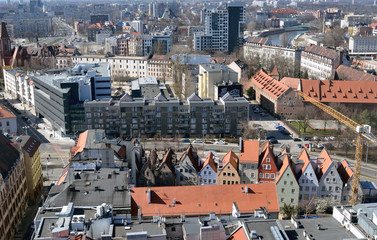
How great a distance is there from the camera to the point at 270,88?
65.8m

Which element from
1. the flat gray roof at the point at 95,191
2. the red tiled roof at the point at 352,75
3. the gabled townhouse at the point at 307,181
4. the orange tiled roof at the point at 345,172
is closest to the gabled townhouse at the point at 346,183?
the orange tiled roof at the point at 345,172

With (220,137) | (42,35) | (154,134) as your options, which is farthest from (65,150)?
(42,35)

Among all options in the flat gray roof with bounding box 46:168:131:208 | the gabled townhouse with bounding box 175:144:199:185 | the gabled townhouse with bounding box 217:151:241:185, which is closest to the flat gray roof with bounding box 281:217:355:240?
the flat gray roof with bounding box 46:168:131:208

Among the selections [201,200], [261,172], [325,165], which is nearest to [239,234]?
[201,200]

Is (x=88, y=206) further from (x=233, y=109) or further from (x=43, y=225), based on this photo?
(x=233, y=109)

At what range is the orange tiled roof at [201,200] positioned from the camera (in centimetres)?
3016

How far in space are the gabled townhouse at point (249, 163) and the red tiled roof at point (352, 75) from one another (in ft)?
120

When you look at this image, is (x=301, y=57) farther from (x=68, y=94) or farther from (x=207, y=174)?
(x=207, y=174)

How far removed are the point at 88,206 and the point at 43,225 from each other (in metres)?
3.68

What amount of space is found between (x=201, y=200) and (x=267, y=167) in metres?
8.02

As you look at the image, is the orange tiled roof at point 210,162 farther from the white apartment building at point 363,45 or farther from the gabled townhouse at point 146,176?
the white apartment building at point 363,45

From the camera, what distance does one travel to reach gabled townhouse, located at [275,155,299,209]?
3369cm

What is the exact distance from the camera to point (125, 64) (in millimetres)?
92875

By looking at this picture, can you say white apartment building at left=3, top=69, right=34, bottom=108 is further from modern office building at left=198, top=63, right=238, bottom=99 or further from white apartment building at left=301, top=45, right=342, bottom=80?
white apartment building at left=301, top=45, right=342, bottom=80
